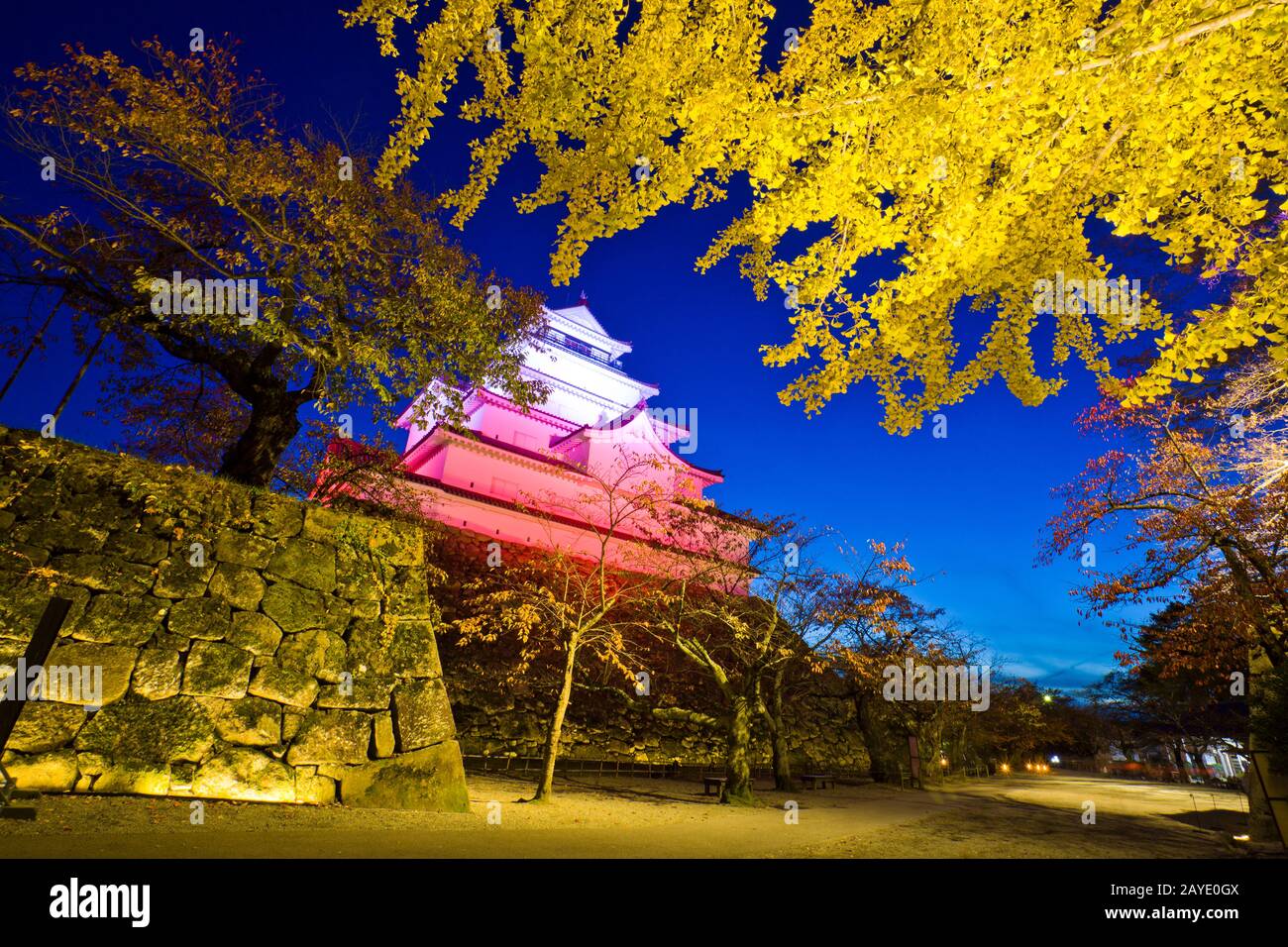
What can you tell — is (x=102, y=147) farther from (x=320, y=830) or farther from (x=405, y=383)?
(x=320, y=830)

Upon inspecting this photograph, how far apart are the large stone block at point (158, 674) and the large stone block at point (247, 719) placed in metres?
0.33

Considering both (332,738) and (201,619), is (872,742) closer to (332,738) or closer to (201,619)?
(332,738)

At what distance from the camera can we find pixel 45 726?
18.6 ft

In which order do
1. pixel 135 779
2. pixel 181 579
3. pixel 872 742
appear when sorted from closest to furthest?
pixel 135 779, pixel 181 579, pixel 872 742

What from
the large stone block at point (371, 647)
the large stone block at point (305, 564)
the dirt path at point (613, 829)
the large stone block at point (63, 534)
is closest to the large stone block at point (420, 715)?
the large stone block at point (371, 647)

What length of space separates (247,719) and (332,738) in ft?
3.13

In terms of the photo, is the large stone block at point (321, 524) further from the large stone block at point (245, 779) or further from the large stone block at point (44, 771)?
the large stone block at point (44, 771)

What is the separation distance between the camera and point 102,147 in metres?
7.34

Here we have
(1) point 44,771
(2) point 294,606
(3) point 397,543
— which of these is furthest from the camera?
(3) point 397,543

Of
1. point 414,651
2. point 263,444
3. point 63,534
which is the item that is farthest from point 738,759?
point 63,534

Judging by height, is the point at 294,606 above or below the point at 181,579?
below

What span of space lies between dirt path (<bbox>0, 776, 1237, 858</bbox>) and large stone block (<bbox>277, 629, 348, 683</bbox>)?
62.2 inches

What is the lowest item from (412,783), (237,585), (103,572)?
(412,783)

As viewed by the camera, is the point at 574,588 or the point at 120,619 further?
the point at 574,588
